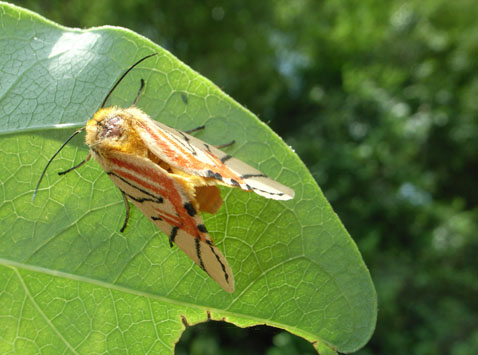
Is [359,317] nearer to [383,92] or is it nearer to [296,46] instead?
[383,92]

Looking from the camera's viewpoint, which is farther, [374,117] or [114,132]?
[374,117]

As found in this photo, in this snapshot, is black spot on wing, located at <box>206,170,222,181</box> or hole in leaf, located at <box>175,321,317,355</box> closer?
black spot on wing, located at <box>206,170,222,181</box>

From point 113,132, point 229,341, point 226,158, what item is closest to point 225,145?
point 226,158

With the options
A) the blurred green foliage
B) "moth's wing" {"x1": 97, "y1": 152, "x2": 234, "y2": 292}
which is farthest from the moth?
the blurred green foliage

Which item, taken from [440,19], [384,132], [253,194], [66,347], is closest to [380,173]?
[384,132]

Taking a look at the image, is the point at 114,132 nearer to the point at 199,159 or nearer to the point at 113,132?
the point at 113,132

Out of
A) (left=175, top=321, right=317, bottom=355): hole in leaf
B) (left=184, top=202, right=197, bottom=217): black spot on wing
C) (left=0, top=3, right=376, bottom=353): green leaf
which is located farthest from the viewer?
(left=175, top=321, right=317, bottom=355): hole in leaf

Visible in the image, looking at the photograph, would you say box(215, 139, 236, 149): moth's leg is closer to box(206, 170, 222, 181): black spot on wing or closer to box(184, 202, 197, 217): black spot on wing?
box(206, 170, 222, 181): black spot on wing
